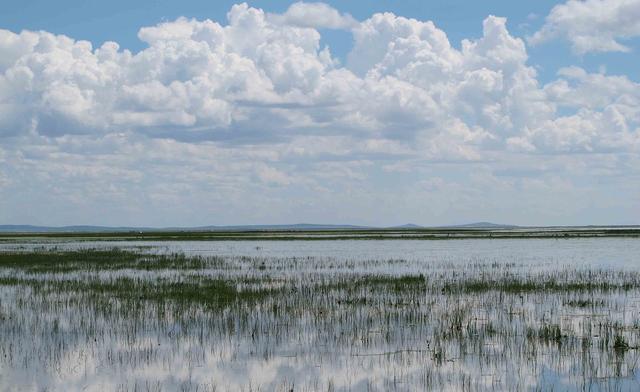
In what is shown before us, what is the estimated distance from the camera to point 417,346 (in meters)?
16.9

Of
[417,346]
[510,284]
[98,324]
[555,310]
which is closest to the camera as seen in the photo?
[417,346]

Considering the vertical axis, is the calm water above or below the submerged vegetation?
above

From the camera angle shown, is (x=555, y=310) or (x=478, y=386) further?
(x=555, y=310)

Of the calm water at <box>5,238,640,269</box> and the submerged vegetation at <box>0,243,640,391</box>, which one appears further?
the calm water at <box>5,238,640,269</box>

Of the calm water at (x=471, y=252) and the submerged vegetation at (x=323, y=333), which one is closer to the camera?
the submerged vegetation at (x=323, y=333)

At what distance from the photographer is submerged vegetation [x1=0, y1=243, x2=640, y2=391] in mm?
13969

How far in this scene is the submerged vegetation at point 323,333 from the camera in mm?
13969

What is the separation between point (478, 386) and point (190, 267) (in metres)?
31.6

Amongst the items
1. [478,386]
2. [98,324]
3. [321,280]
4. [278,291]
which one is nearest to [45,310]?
[98,324]

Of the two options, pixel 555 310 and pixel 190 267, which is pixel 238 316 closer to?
pixel 555 310

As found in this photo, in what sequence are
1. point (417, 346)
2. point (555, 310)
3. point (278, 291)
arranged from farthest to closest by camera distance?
point (278, 291)
point (555, 310)
point (417, 346)

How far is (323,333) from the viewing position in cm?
1872

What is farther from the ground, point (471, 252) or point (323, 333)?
point (471, 252)

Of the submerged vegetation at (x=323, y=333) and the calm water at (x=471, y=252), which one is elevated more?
the calm water at (x=471, y=252)
